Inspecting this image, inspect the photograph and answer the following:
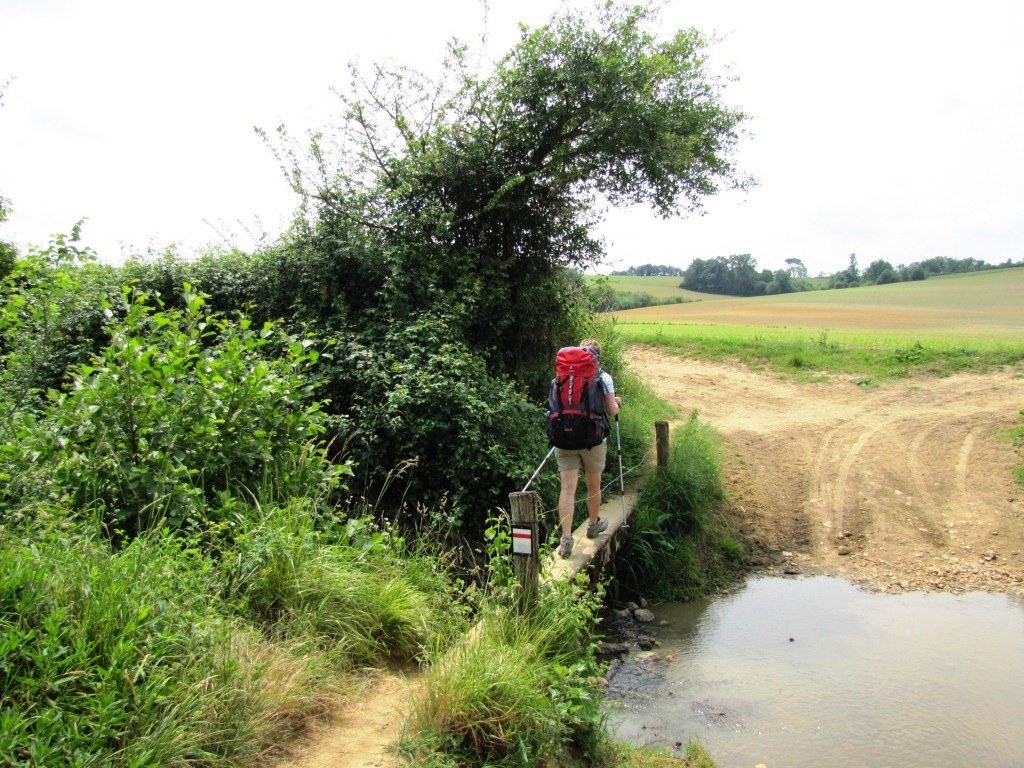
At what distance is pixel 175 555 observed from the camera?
183 inches

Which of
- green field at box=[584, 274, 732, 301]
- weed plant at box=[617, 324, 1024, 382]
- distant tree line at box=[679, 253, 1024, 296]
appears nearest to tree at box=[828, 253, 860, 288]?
distant tree line at box=[679, 253, 1024, 296]

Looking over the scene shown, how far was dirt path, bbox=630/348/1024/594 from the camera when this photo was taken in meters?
9.60

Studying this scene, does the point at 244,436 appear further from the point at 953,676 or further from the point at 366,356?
the point at 953,676

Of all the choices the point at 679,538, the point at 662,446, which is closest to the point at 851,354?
the point at 662,446

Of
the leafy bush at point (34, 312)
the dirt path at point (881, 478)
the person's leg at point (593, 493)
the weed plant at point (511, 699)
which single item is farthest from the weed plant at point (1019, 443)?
the leafy bush at point (34, 312)

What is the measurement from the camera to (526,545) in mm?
5098

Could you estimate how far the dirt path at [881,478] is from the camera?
31.5ft

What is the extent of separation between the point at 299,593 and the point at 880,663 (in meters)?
5.46

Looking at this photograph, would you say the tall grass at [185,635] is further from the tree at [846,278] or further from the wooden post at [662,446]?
the tree at [846,278]

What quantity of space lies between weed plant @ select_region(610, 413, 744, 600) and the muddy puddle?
405 millimetres

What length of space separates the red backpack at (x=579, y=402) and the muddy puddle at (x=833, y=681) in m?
2.21

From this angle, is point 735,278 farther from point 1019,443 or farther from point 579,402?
point 579,402

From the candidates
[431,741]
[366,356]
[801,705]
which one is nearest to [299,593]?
[431,741]

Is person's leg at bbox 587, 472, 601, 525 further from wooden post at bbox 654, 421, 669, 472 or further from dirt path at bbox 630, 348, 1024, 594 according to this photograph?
dirt path at bbox 630, 348, 1024, 594
